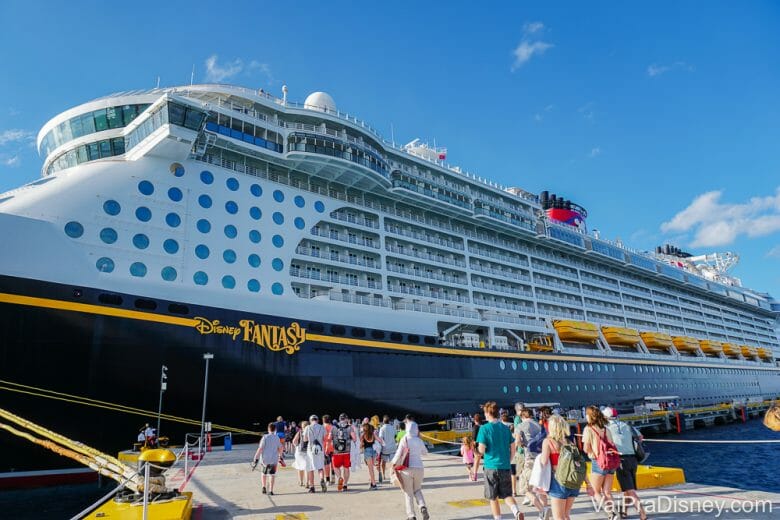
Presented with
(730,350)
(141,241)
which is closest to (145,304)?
(141,241)

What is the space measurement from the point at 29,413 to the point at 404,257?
52.5 feet

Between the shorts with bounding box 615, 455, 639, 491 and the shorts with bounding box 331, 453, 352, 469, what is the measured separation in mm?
4816

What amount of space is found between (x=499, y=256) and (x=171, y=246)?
20687 millimetres

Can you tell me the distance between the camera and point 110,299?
47.3 ft

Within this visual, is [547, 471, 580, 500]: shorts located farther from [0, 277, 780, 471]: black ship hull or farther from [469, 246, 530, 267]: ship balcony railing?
[469, 246, 530, 267]: ship balcony railing

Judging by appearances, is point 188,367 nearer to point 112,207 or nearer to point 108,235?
point 108,235

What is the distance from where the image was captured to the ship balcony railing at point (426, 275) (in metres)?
24.0

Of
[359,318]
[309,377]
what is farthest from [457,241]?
[309,377]

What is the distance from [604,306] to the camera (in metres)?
39.2

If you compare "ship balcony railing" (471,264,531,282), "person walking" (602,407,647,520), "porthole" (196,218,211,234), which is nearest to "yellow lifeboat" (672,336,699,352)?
"ship balcony railing" (471,264,531,282)

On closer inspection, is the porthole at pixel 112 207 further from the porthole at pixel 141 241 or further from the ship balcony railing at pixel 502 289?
the ship balcony railing at pixel 502 289

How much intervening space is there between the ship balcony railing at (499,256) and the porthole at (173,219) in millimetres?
17055

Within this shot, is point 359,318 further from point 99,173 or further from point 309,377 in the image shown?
point 99,173

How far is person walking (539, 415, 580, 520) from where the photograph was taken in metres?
5.41
